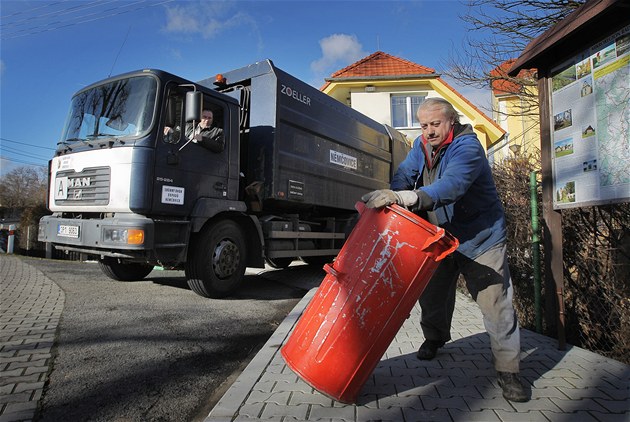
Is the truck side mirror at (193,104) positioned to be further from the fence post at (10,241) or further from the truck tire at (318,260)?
the fence post at (10,241)

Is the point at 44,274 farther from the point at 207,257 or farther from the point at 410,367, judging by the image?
the point at 410,367

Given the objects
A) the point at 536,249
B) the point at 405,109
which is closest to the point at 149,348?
the point at 536,249

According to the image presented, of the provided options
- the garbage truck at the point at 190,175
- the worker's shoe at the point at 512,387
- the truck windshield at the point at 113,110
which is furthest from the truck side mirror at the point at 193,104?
the worker's shoe at the point at 512,387

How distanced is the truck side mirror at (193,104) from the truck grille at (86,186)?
1.13 meters

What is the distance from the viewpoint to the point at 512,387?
88.4 inches

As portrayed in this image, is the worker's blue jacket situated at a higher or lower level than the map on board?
lower

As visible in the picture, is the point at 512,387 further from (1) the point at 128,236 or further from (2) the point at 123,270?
(2) the point at 123,270

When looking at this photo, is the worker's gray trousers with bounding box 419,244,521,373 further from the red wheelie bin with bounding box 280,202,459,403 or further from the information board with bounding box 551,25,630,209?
the information board with bounding box 551,25,630,209

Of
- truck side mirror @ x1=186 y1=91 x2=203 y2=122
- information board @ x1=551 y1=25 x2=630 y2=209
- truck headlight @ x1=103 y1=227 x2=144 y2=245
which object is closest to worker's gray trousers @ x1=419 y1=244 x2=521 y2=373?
information board @ x1=551 y1=25 x2=630 y2=209

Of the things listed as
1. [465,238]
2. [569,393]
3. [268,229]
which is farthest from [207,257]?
[569,393]

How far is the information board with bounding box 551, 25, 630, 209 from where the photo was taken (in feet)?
8.42

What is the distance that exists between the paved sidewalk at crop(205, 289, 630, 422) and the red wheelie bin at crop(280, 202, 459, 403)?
20cm

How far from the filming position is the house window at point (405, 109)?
16812 millimetres

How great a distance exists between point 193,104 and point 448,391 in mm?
4033
